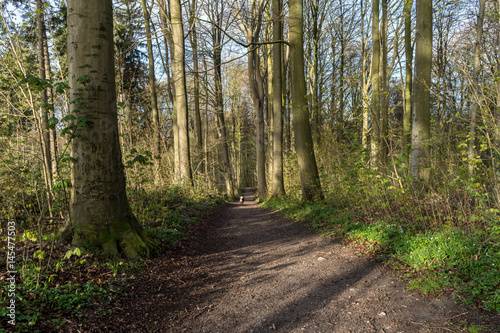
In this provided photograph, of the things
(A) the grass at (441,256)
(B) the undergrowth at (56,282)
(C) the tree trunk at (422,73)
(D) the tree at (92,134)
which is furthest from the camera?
(C) the tree trunk at (422,73)

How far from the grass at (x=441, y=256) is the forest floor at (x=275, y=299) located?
0.21 metres

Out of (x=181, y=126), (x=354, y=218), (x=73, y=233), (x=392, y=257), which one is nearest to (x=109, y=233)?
(x=73, y=233)

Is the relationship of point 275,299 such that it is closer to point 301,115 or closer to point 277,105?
point 301,115

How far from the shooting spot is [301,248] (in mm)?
5836

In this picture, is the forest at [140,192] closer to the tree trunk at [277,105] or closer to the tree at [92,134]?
the tree at [92,134]

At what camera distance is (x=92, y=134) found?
435 cm

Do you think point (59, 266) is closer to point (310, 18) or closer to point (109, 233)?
point (109, 233)

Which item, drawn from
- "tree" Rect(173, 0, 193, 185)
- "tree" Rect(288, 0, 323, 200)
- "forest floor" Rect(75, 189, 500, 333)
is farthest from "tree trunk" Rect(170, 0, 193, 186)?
"forest floor" Rect(75, 189, 500, 333)

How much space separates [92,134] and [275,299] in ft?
12.0

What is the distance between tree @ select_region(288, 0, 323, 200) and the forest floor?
3.89 meters

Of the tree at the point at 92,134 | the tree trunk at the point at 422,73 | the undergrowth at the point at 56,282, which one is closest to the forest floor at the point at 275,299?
the undergrowth at the point at 56,282

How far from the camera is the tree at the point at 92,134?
4.29 meters

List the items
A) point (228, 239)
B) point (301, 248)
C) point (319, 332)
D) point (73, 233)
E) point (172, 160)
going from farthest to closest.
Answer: point (172, 160), point (228, 239), point (301, 248), point (73, 233), point (319, 332)

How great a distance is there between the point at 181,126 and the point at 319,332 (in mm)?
10626
